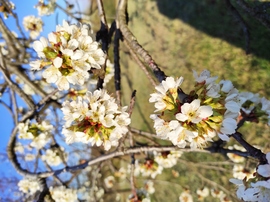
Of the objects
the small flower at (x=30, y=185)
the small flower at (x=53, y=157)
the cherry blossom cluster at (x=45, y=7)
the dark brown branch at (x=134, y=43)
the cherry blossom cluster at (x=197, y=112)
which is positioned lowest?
the small flower at (x=30, y=185)

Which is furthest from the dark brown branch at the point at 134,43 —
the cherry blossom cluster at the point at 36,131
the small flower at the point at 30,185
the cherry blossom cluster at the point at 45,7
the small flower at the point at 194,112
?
the cherry blossom cluster at the point at 45,7

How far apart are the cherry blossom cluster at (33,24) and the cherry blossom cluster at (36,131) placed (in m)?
1.70

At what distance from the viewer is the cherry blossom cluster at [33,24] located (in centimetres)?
365

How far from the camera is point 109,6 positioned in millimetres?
7602

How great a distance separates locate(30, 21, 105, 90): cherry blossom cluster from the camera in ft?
3.52

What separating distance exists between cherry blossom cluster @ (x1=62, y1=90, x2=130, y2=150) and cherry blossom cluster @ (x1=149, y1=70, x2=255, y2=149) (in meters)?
0.18

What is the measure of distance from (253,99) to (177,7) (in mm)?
3169

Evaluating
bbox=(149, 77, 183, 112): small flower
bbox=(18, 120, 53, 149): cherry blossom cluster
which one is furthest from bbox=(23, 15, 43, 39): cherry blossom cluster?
bbox=(149, 77, 183, 112): small flower

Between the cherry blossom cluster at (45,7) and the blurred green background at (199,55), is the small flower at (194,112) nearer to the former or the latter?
the blurred green background at (199,55)

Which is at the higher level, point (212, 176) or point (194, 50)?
point (194, 50)

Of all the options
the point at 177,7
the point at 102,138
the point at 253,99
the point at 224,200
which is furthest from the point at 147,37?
the point at 102,138

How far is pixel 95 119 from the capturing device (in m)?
1.09

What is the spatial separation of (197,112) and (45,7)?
319 cm

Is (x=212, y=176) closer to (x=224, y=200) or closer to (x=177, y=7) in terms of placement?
(x=224, y=200)
